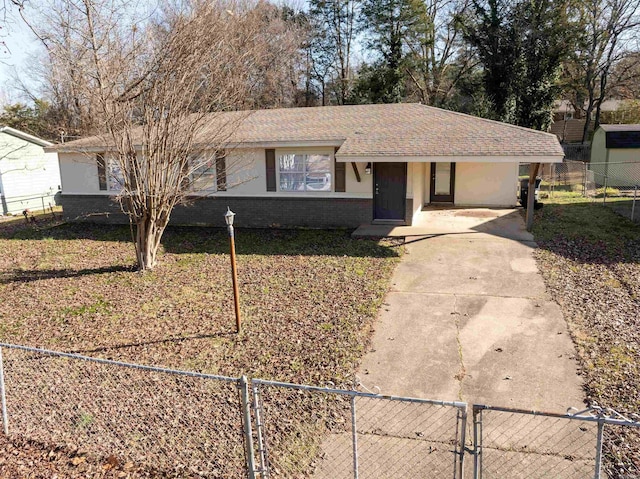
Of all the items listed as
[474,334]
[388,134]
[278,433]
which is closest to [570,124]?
[388,134]

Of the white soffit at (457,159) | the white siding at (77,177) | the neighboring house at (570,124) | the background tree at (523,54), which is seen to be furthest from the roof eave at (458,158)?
the neighboring house at (570,124)

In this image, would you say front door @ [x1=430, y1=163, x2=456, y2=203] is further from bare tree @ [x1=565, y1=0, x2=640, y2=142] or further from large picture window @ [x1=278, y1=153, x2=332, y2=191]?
bare tree @ [x1=565, y1=0, x2=640, y2=142]

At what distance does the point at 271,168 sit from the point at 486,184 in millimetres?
7913

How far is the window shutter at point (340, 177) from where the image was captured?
1398cm

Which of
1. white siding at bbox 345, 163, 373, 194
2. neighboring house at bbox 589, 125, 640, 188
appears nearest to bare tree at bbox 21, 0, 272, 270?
white siding at bbox 345, 163, 373, 194

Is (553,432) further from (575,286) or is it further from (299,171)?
(299,171)

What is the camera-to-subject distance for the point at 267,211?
48.9 ft

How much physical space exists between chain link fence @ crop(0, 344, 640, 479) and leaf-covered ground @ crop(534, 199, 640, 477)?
511 millimetres

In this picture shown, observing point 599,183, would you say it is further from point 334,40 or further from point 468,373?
point 468,373

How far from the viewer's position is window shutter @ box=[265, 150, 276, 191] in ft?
47.4

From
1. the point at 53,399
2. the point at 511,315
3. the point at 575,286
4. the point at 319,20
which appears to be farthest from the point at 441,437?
the point at 319,20

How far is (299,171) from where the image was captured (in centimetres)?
1448

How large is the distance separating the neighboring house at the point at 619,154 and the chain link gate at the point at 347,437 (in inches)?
867

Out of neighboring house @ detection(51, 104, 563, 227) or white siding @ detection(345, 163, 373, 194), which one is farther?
white siding @ detection(345, 163, 373, 194)
